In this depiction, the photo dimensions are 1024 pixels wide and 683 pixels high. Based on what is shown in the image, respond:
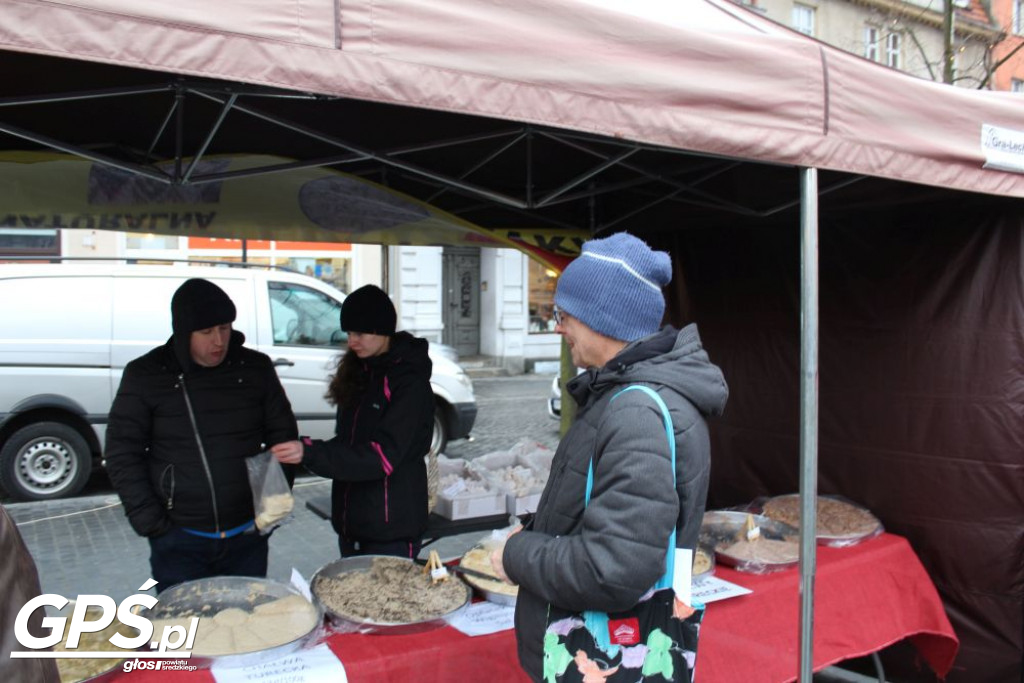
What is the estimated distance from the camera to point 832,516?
12.0 feet

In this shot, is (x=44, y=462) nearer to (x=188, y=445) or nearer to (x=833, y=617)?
(x=188, y=445)

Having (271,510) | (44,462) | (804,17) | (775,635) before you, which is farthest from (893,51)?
(271,510)

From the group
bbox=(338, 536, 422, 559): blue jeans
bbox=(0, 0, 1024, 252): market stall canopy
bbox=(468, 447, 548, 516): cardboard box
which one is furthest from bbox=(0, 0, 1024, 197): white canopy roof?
bbox=(468, 447, 548, 516): cardboard box

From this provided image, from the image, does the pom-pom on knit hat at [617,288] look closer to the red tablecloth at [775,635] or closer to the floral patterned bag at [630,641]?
the floral patterned bag at [630,641]

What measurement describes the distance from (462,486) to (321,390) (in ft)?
13.6

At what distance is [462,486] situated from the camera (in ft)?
13.4

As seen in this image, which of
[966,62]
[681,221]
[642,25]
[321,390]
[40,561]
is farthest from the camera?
[966,62]

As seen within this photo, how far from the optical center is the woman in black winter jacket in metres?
2.99

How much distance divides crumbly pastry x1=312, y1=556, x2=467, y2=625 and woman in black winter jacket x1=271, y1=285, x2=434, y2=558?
34 centimetres

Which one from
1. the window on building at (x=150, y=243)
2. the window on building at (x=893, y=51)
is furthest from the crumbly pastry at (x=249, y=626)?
the window on building at (x=893, y=51)

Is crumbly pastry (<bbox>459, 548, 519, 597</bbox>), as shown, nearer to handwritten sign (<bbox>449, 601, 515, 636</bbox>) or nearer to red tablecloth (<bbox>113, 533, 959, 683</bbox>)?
handwritten sign (<bbox>449, 601, 515, 636</bbox>)

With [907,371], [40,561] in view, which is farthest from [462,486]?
[40,561]

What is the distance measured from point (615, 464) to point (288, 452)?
66.9 inches

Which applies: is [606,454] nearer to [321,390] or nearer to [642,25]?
[642,25]
